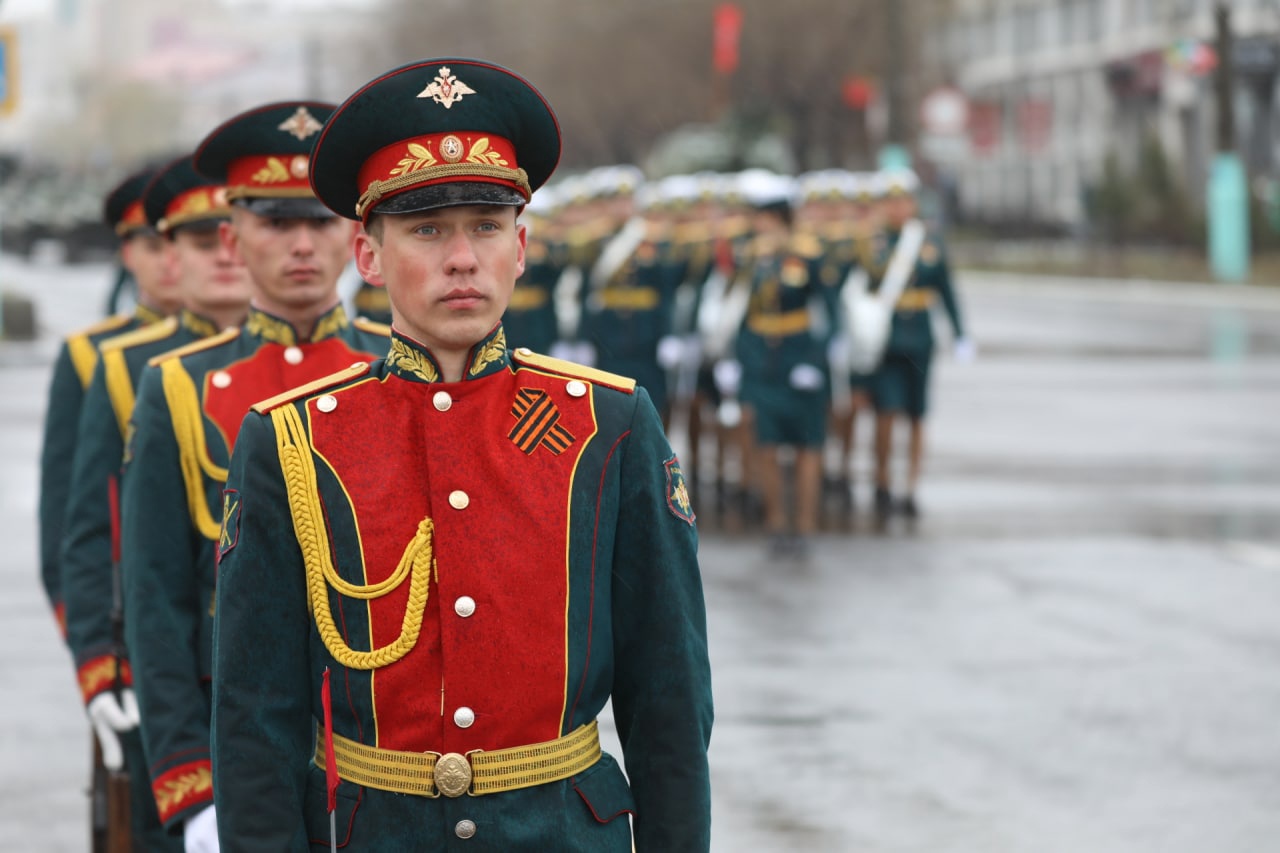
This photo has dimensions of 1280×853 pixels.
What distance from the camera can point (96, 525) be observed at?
4.70 meters

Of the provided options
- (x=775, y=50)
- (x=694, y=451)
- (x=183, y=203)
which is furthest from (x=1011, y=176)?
(x=183, y=203)

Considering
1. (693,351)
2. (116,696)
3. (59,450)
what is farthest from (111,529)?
(693,351)

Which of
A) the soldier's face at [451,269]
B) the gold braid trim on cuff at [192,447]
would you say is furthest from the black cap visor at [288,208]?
the soldier's face at [451,269]

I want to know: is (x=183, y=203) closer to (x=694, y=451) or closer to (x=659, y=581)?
(x=659, y=581)

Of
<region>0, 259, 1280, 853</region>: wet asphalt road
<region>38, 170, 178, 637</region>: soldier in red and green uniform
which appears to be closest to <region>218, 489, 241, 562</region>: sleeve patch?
<region>38, 170, 178, 637</region>: soldier in red and green uniform

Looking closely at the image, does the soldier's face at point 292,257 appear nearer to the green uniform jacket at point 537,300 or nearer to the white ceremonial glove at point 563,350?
the green uniform jacket at point 537,300

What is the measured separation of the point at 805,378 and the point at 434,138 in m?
9.18

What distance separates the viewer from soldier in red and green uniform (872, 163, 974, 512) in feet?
43.8

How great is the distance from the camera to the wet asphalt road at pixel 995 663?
669cm

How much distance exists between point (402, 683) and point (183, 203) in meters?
2.33

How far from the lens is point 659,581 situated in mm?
3123

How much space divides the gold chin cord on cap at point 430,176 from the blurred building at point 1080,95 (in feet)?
135

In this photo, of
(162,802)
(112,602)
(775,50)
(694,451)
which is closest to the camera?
(162,802)

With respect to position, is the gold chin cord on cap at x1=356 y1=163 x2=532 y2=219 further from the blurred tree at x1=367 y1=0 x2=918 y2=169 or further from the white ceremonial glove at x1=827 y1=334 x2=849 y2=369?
the blurred tree at x1=367 y1=0 x2=918 y2=169
